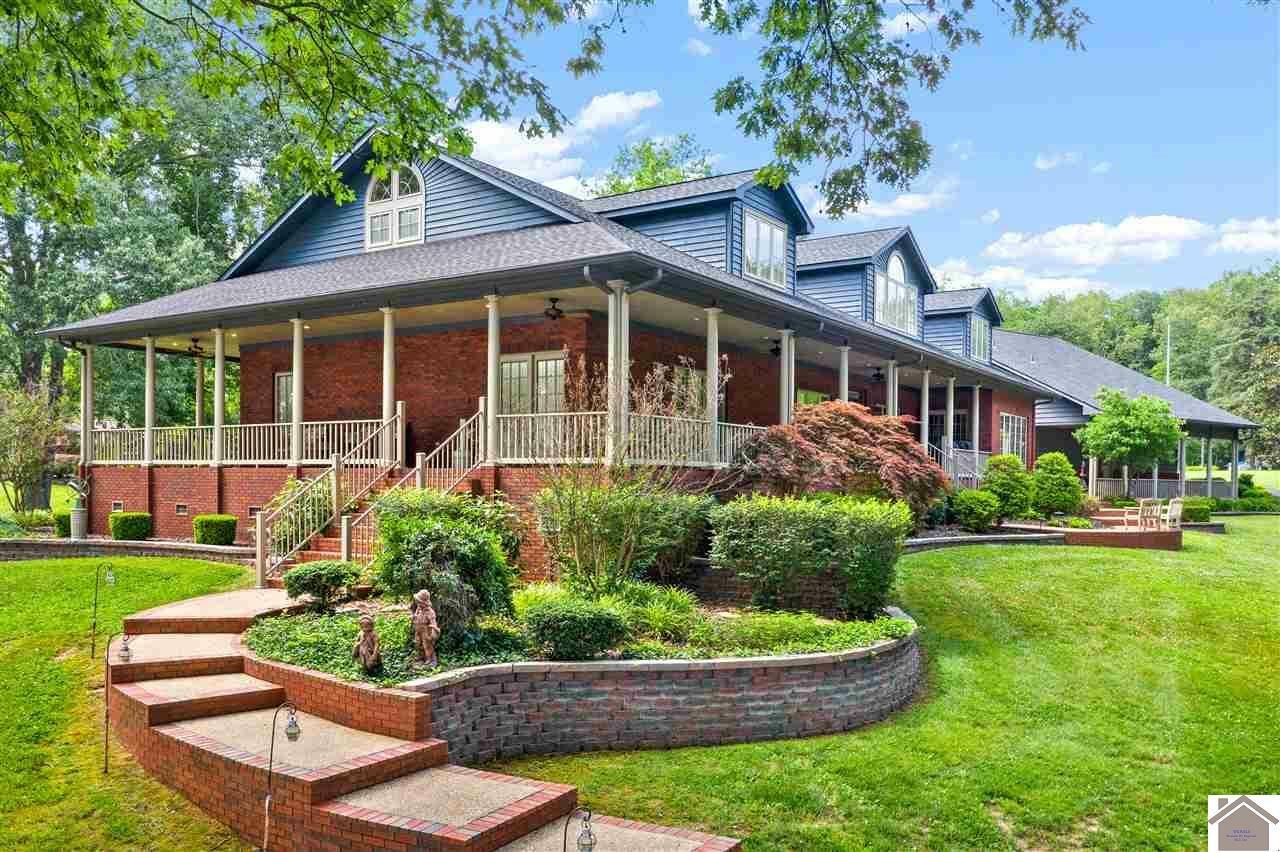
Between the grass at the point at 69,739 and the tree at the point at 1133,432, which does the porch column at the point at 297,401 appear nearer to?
the grass at the point at 69,739

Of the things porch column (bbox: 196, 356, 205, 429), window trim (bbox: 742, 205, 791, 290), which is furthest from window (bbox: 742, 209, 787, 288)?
porch column (bbox: 196, 356, 205, 429)

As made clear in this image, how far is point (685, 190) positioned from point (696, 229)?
833 mm

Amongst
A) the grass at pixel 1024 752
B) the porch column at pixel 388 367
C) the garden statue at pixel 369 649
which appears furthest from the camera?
the porch column at pixel 388 367

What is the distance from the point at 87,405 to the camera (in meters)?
18.6

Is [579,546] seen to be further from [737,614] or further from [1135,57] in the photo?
[1135,57]

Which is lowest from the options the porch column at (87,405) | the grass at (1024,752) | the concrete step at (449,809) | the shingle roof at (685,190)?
the grass at (1024,752)

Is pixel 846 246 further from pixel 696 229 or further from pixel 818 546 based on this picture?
pixel 818 546

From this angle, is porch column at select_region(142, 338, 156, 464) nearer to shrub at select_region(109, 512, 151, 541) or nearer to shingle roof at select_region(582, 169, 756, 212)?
shrub at select_region(109, 512, 151, 541)

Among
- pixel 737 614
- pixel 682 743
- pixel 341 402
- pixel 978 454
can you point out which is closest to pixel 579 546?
pixel 737 614

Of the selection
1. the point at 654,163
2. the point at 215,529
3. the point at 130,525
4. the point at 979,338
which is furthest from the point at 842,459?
the point at 654,163

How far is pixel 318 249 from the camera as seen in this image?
19.1 m

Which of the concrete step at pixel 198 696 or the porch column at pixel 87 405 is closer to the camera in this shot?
the concrete step at pixel 198 696

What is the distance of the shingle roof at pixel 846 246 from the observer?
22953mm

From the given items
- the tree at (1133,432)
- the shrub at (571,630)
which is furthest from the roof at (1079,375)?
the shrub at (571,630)
